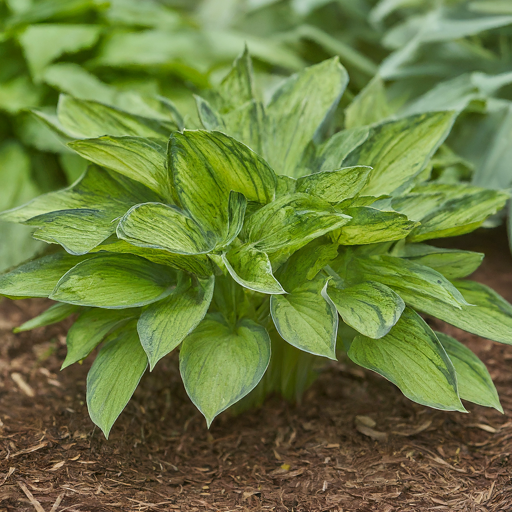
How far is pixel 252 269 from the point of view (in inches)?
31.9

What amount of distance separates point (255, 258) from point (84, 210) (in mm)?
316

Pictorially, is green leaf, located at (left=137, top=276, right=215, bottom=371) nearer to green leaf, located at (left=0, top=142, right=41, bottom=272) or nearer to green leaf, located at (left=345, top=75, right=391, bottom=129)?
green leaf, located at (left=345, top=75, right=391, bottom=129)

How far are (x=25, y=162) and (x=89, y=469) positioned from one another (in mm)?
1334

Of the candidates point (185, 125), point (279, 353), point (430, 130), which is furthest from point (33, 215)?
point (430, 130)

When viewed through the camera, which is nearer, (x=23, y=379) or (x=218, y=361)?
(x=218, y=361)

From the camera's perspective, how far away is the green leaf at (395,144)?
98 centimetres

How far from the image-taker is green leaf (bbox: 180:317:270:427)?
30.8 inches

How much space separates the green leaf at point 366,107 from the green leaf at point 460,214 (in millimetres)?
362

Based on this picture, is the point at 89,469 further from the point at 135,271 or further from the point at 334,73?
the point at 334,73

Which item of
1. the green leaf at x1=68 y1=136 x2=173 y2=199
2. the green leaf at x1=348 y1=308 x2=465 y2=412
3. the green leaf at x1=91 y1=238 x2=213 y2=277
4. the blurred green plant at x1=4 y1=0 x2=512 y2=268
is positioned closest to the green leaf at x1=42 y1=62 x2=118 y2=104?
the blurred green plant at x1=4 y1=0 x2=512 y2=268

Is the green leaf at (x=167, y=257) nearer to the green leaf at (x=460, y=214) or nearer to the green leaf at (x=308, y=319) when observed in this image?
the green leaf at (x=308, y=319)

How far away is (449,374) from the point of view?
2.68 ft

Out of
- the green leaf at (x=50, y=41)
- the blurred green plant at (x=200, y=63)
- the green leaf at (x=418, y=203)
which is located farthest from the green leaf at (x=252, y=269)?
the green leaf at (x=50, y=41)

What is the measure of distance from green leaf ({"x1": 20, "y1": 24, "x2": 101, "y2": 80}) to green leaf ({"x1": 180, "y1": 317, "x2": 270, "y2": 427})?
4.61 feet
